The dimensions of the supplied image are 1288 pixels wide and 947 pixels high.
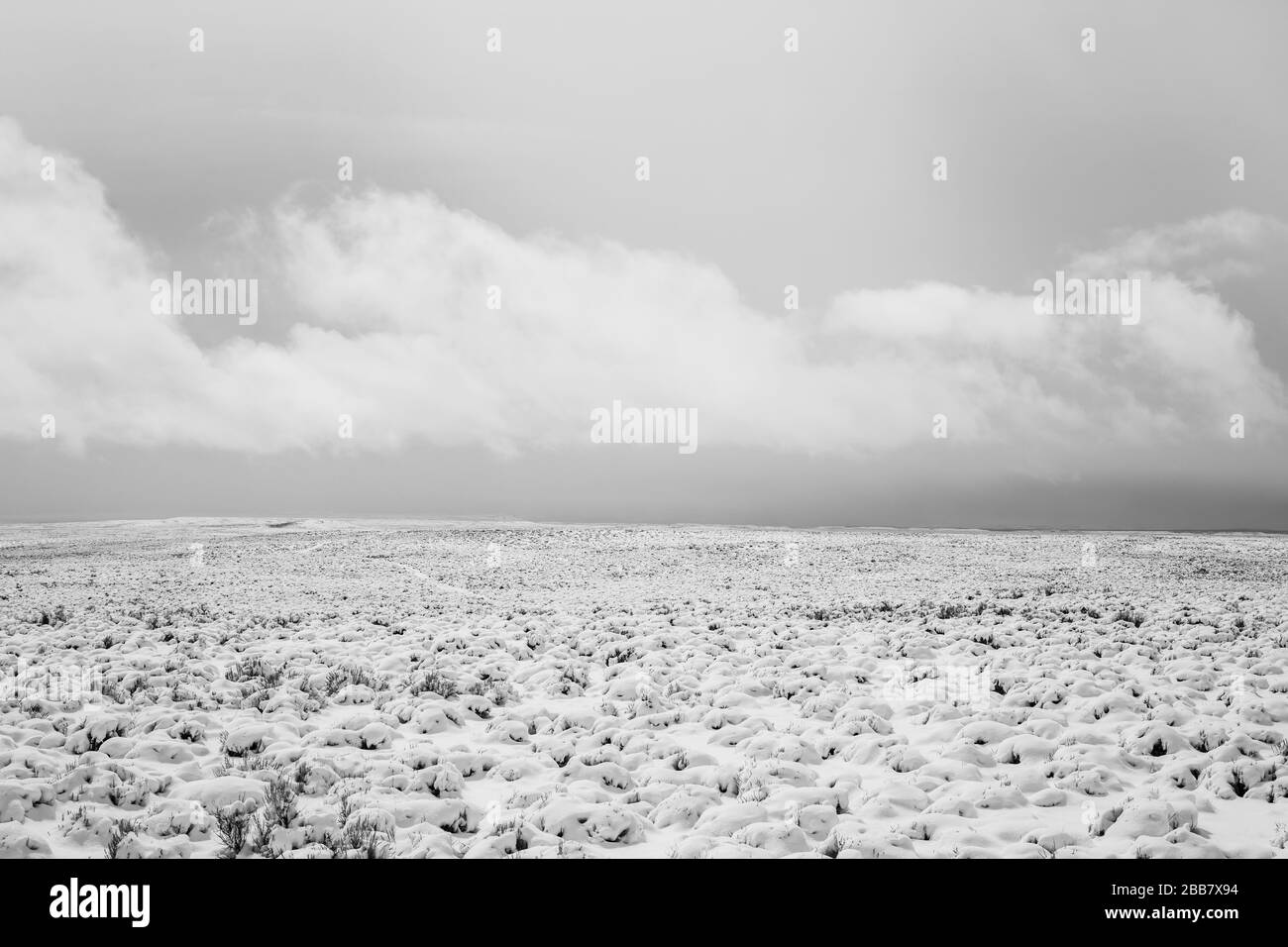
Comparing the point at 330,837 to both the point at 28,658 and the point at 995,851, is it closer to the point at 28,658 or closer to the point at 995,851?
the point at 995,851

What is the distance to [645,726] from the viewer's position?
9477mm

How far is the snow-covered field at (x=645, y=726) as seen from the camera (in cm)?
609

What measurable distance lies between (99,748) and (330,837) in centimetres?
441

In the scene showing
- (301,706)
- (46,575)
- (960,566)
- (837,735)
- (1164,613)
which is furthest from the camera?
(960,566)

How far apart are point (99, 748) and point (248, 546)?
42.6 m

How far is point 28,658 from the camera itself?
12.4 metres

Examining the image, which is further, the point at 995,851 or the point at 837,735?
the point at 837,735

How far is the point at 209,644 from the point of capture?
1409 centimetres

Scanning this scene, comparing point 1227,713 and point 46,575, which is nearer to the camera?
point 1227,713

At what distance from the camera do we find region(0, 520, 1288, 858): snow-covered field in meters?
6.09
